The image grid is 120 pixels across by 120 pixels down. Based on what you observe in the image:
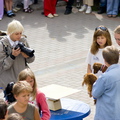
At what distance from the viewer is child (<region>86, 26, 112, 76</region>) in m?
6.96

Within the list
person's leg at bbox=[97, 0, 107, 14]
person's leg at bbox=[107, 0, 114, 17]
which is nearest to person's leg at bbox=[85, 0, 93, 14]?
person's leg at bbox=[97, 0, 107, 14]

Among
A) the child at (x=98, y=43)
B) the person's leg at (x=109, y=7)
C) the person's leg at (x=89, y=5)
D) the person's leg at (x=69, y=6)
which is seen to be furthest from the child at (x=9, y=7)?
the child at (x=98, y=43)

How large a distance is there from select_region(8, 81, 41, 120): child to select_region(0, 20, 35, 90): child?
139cm

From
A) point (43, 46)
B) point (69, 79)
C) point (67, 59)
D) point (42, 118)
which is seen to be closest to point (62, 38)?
point (43, 46)

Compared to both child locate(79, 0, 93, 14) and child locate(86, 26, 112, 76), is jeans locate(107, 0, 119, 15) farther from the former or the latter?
child locate(86, 26, 112, 76)

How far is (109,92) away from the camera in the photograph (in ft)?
18.3

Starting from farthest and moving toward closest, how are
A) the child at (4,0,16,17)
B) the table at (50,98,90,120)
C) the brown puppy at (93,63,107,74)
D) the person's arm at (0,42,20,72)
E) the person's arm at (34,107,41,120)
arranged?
1. the child at (4,0,16,17)
2. the person's arm at (0,42,20,72)
3. the brown puppy at (93,63,107,74)
4. the table at (50,98,90,120)
5. the person's arm at (34,107,41,120)

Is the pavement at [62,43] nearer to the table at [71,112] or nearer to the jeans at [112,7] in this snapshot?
the jeans at [112,7]

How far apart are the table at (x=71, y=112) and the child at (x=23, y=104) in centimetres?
74

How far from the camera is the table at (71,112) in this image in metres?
6.15

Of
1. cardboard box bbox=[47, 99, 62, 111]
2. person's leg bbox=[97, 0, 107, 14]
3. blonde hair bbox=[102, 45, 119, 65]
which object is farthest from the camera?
person's leg bbox=[97, 0, 107, 14]

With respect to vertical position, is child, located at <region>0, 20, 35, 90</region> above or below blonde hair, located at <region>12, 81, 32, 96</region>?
below

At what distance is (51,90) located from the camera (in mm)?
6574

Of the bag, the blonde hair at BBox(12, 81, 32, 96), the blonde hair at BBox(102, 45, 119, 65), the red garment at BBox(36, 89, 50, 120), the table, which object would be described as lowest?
the table
